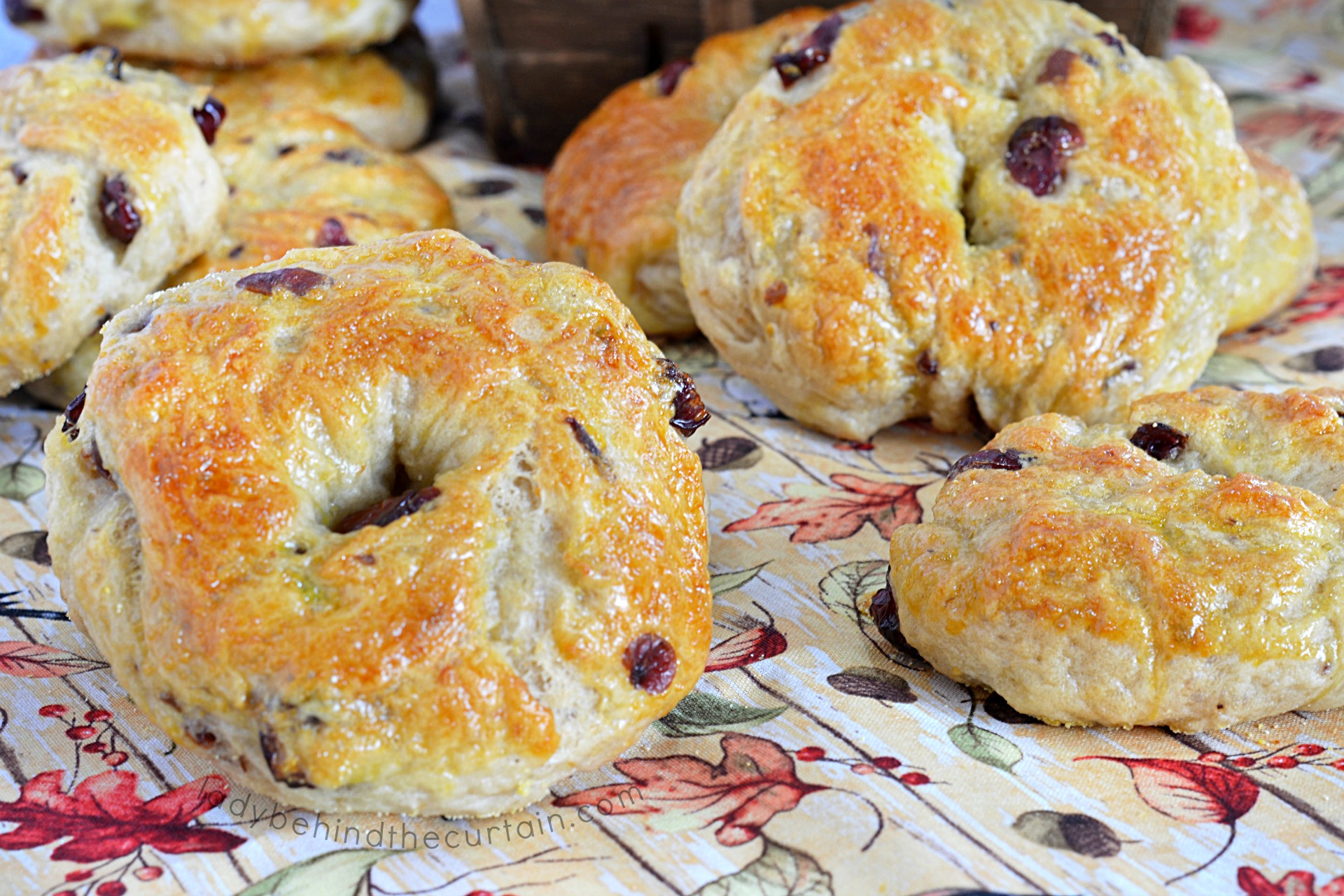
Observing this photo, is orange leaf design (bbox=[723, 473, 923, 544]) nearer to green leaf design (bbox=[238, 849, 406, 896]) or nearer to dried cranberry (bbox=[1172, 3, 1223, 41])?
green leaf design (bbox=[238, 849, 406, 896])

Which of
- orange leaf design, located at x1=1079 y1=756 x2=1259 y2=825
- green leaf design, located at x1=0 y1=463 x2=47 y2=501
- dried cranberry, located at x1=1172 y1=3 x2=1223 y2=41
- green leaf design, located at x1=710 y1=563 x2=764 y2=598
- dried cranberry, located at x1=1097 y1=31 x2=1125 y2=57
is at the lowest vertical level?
orange leaf design, located at x1=1079 y1=756 x2=1259 y2=825

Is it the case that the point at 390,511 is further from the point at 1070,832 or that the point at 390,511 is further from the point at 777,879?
the point at 1070,832

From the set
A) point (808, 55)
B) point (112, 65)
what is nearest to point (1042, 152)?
point (808, 55)

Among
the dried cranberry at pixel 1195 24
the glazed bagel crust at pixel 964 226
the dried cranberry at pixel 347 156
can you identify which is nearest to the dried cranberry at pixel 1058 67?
the glazed bagel crust at pixel 964 226

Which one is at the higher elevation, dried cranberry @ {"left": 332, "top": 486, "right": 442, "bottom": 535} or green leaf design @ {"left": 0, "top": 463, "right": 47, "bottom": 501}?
dried cranberry @ {"left": 332, "top": 486, "right": 442, "bottom": 535}

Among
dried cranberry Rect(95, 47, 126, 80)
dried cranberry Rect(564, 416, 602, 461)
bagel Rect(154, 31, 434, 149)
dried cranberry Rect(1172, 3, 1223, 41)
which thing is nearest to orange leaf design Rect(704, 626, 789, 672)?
dried cranberry Rect(564, 416, 602, 461)

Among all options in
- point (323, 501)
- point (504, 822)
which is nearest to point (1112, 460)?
point (504, 822)
